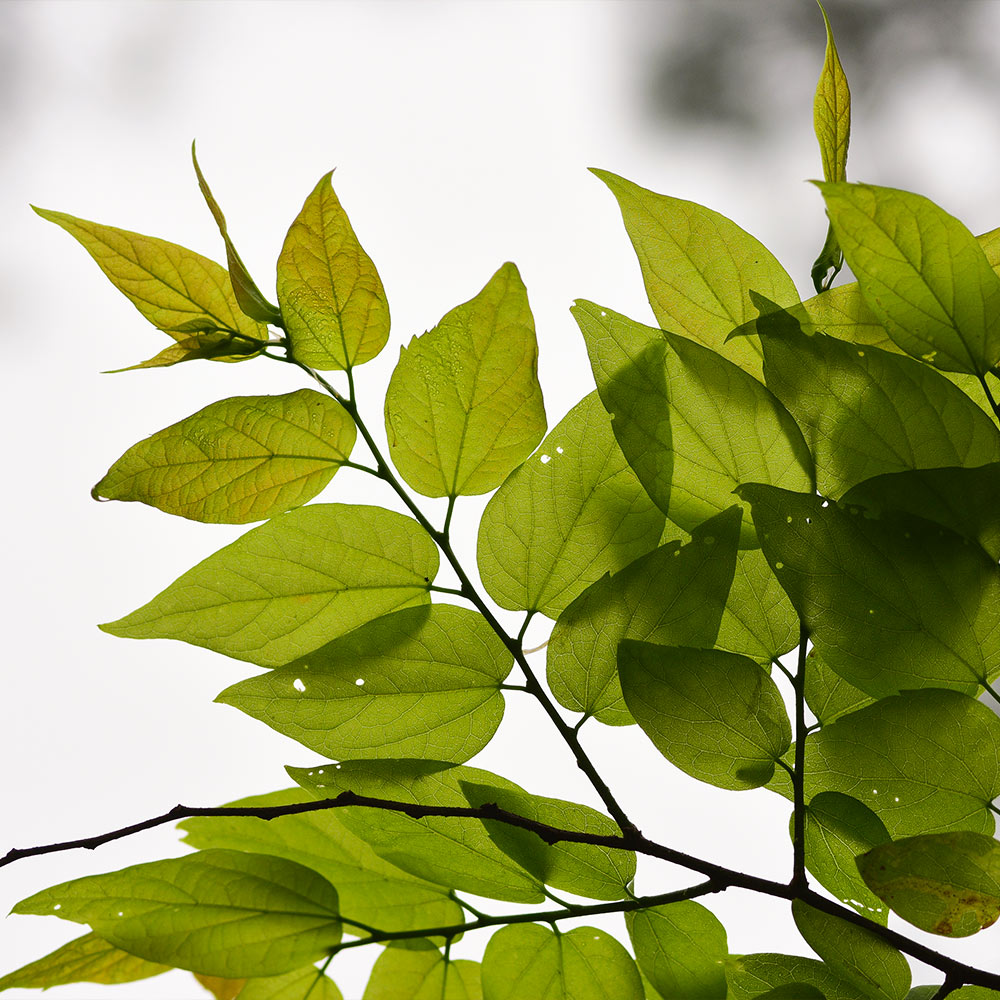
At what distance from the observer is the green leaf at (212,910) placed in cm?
17

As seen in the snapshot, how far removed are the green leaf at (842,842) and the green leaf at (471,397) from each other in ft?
0.27

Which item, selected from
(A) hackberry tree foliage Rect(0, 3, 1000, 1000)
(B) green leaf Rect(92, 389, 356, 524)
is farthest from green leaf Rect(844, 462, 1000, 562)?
(B) green leaf Rect(92, 389, 356, 524)

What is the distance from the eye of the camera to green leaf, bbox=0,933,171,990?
0.19 meters

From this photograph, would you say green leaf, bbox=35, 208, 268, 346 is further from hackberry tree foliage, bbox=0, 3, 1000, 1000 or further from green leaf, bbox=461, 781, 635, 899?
green leaf, bbox=461, 781, 635, 899

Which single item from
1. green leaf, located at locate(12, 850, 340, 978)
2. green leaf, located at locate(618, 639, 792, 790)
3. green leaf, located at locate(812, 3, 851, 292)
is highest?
green leaf, located at locate(812, 3, 851, 292)

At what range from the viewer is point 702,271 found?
179mm

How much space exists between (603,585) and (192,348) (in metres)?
0.10

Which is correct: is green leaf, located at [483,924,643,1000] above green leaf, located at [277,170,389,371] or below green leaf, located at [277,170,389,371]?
below

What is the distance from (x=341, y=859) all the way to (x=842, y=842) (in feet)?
0.34

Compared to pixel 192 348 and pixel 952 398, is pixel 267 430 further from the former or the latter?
pixel 952 398

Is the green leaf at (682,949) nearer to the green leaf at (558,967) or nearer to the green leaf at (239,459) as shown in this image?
the green leaf at (558,967)

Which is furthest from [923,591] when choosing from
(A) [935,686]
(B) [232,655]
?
(B) [232,655]

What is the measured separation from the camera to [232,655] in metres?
0.18

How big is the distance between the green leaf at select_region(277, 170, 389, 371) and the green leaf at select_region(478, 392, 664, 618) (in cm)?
4
